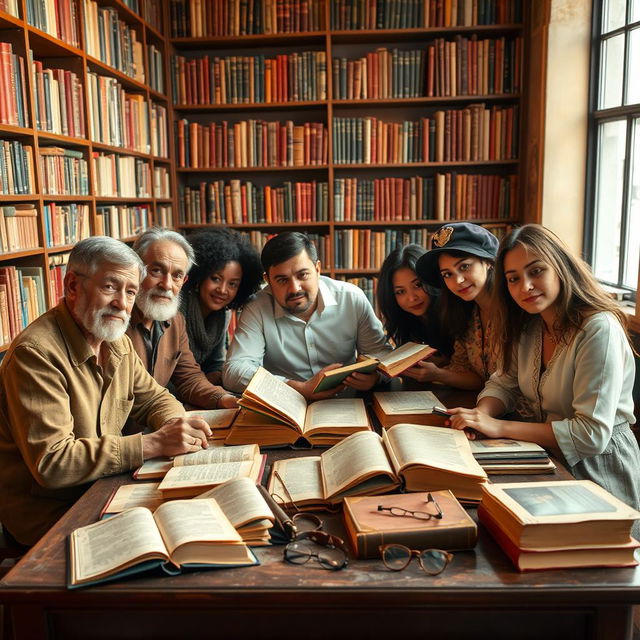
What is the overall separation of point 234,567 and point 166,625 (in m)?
0.16

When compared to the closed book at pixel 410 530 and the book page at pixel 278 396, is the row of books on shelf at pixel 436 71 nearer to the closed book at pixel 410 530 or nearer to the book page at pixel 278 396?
the book page at pixel 278 396

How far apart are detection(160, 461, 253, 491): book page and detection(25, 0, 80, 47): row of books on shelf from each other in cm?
222

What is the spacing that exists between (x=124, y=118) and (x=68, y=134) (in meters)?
0.76

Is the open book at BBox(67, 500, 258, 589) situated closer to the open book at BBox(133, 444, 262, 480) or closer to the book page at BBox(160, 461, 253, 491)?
the book page at BBox(160, 461, 253, 491)

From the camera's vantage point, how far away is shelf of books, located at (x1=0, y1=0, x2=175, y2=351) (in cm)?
261

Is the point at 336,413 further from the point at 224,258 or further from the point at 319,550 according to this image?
the point at 224,258

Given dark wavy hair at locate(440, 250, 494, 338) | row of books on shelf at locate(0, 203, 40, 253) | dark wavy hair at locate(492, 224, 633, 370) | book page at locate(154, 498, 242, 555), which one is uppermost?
row of books on shelf at locate(0, 203, 40, 253)

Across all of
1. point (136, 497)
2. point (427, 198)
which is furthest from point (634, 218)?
point (136, 497)

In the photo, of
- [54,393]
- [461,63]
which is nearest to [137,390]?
[54,393]

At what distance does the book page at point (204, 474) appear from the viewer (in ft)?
4.39

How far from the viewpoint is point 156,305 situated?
2215mm

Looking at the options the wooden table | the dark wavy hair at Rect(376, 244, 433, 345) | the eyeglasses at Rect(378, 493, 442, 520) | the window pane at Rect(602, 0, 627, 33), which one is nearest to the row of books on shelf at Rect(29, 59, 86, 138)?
the dark wavy hair at Rect(376, 244, 433, 345)

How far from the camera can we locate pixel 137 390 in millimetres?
1870

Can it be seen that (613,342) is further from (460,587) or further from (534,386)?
(460,587)
